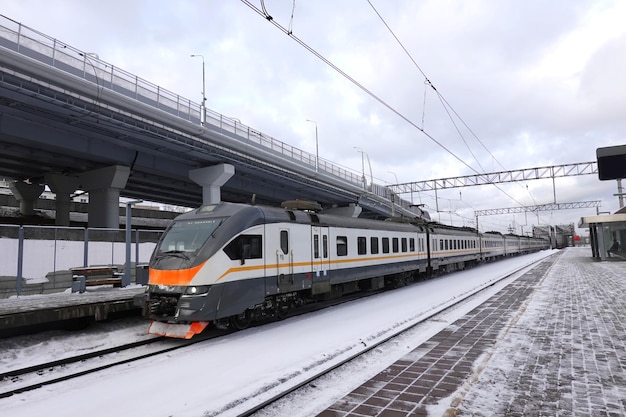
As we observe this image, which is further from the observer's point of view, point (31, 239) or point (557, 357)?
point (31, 239)

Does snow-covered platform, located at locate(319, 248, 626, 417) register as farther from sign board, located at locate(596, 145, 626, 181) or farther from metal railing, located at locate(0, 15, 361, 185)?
metal railing, located at locate(0, 15, 361, 185)

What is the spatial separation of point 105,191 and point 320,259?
2161 centimetres

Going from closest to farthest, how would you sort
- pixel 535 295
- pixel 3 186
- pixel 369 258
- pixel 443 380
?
1. pixel 443 380
2. pixel 535 295
3. pixel 369 258
4. pixel 3 186

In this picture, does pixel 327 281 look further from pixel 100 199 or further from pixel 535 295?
pixel 100 199

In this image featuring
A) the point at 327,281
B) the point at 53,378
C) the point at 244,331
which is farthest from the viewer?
the point at 327,281

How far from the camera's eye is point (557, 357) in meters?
6.61

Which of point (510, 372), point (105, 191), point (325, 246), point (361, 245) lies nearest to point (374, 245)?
point (361, 245)

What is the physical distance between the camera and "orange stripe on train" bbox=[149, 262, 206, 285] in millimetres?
8688

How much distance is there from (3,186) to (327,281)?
68.7 meters

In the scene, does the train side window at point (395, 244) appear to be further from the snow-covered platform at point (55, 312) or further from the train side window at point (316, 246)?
the snow-covered platform at point (55, 312)

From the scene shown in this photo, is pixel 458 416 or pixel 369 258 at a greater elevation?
pixel 369 258

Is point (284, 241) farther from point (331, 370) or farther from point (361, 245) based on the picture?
point (331, 370)

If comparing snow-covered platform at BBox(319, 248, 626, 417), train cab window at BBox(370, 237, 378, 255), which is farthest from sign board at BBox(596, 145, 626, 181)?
train cab window at BBox(370, 237, 378, 255)

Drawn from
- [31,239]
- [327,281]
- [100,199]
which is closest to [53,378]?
[327,281]
